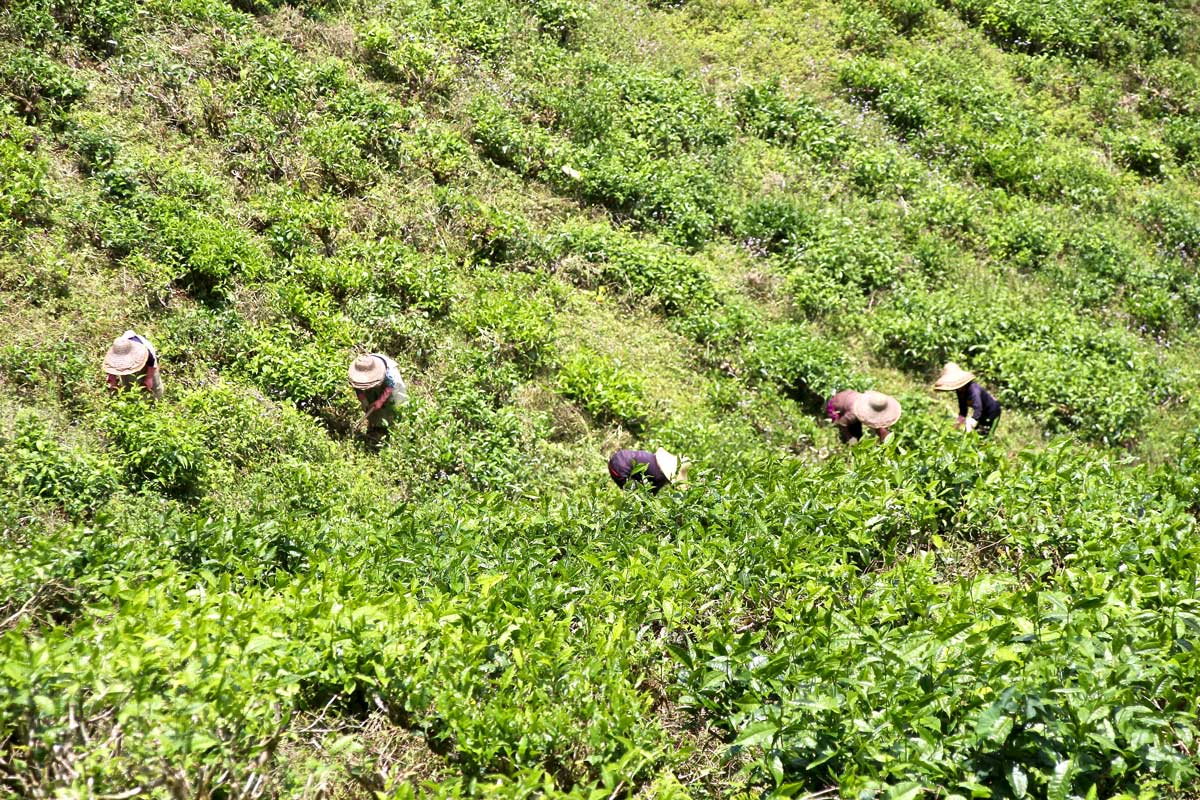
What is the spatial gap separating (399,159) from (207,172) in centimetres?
218

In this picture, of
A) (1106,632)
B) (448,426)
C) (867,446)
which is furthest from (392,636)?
(448,426)

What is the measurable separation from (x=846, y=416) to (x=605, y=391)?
2.48m

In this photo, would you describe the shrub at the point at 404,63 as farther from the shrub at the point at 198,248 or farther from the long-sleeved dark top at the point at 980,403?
the long-sleeved dark top at the point at 980,403

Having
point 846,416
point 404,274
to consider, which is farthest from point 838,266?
point 404,274

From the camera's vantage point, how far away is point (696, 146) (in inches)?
527

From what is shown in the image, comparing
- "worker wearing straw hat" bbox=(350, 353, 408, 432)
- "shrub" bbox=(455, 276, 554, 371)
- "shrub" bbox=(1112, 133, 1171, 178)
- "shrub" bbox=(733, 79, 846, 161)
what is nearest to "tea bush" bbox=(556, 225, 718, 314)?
"shrub" bbox=(455, 276, 554, 371)

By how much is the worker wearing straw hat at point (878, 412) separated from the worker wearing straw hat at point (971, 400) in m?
0.87

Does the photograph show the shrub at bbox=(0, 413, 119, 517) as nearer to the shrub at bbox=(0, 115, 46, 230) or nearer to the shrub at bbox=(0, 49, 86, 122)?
the shrub at bbox=(0, 115, 46, 230)

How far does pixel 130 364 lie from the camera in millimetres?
7828

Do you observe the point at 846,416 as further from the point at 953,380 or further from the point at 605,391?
the point at 605,391

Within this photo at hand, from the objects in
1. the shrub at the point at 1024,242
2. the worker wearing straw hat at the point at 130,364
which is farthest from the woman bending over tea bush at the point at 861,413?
the worker wearing straw hat at the point at 130,364

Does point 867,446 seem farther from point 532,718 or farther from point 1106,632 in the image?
point 532,718

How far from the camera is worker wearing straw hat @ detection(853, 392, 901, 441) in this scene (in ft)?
31.1

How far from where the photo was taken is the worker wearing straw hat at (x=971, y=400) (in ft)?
32.6
